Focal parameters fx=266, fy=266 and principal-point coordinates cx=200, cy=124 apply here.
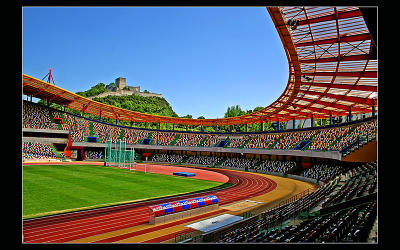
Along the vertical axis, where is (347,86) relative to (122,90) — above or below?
below

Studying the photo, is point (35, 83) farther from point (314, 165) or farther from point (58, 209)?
point (314, 165)

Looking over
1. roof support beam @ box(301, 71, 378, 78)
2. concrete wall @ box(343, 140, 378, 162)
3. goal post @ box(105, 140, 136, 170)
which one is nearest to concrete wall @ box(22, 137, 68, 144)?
goal post @ box(105, 140, 136, 170)

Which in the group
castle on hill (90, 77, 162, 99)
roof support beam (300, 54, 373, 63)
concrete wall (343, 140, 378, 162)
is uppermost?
castle on hill (90, 77, 162, 99)

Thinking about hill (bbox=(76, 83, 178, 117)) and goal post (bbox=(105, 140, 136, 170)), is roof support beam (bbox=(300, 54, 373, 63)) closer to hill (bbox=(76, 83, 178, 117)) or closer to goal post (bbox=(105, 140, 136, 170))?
goal post (bbox=(105, 140, 136, 170))

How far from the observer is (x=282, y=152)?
42.3m

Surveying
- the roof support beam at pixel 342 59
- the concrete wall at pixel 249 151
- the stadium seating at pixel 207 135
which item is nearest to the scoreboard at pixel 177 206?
the roof support beam at pixel 342 59

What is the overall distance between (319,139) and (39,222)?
37.1 m

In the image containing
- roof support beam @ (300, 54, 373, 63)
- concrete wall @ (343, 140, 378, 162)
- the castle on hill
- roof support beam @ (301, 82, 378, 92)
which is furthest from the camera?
the castle on hill

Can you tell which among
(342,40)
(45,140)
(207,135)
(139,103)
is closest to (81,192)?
(342,40)

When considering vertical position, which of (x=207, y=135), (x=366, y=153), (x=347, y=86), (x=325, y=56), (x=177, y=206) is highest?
(x=325, y=56)

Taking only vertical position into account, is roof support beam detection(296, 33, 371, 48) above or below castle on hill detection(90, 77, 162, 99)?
below

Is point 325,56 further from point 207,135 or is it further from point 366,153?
point 207,135

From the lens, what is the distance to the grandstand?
41.1ft

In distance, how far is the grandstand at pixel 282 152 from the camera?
1252 centimetres
